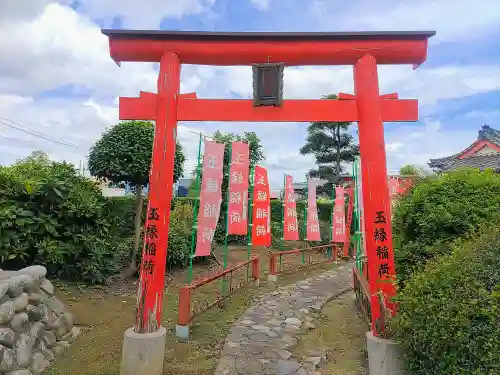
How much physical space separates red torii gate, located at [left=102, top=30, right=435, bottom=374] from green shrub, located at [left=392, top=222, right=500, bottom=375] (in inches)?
55.0

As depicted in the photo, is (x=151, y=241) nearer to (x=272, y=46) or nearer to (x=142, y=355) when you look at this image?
(x=142, y=355)

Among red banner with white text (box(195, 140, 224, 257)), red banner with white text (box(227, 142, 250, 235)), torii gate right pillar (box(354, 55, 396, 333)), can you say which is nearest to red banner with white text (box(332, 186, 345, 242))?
red banner with white text (box(227, 142, 250, 235))

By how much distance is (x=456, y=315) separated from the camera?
3.09m

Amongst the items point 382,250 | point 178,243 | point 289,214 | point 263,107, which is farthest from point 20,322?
point 289,214

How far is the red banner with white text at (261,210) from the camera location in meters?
11.4

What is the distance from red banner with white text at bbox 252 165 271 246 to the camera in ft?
37.6

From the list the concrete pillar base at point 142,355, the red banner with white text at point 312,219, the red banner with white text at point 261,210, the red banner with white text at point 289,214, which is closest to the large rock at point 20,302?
the concrete pillar base at point 142,355

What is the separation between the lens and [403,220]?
5.74m

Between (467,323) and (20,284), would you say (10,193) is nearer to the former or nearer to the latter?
(20,284)

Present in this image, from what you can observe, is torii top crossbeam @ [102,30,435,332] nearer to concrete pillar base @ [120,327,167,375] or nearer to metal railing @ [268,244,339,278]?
concrete pillar base @ [120,327,167,375]

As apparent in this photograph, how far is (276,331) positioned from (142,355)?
2892mm

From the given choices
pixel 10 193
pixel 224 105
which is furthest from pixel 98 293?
pixel 224 105

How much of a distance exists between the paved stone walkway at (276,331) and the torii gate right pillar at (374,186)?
1.51 m

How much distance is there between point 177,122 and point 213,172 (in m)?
1.89
